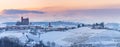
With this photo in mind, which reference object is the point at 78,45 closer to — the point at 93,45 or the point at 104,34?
the point at 93,45

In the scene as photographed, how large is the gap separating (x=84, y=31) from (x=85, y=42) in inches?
297

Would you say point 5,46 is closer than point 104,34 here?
Yes

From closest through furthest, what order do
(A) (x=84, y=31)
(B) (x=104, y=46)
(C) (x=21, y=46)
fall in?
(B) (x=104, y=46)
(C) (x=21, y=46)
(A) (x=84, y=31)

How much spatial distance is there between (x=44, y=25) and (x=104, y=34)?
3397 centimetres

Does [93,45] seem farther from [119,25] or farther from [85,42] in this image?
[119,25]

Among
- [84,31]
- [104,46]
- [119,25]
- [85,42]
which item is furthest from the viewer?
[119,25]

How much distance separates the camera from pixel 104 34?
4112cm

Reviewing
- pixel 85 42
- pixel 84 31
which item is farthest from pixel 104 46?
pixel 84 31

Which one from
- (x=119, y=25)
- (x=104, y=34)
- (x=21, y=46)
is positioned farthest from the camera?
(x=119, y=25)

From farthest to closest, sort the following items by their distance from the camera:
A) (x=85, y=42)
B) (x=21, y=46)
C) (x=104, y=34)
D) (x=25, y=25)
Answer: (x=25, y=25) < (x=104, y=34) < (x=85, y=42) < (x=21, y=46)

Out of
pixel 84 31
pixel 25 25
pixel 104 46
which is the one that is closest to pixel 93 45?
pixel 104 46

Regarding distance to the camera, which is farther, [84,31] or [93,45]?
[84,31]

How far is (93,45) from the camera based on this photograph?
34.1 metres

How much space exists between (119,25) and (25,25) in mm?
20648
